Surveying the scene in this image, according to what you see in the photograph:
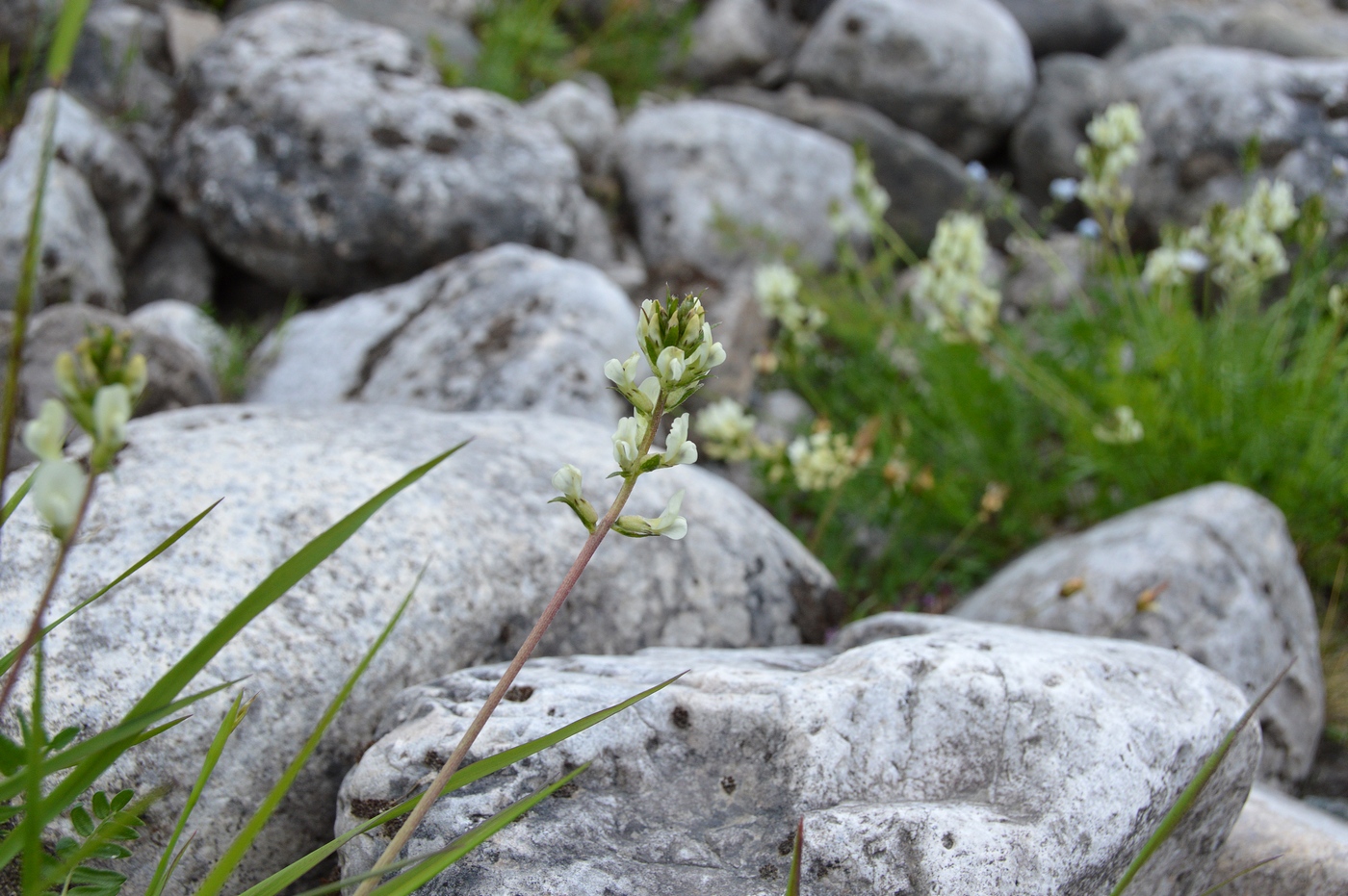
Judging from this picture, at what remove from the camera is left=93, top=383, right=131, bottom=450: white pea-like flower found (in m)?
0.90

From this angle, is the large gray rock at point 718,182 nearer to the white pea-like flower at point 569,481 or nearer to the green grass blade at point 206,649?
the white pea-like flower at point 569,481

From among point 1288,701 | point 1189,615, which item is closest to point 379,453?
point 1189,615

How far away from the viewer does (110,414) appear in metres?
0.91

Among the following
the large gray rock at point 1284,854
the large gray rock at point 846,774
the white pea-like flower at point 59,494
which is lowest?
the large gray rock at point 1284,854

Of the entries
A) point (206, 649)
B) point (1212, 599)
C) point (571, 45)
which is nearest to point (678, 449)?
point (206, 649)

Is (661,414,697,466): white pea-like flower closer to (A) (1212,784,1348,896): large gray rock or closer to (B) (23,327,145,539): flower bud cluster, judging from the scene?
(B) (23,327,145,539): flower bud cluster

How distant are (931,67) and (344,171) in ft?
17.2

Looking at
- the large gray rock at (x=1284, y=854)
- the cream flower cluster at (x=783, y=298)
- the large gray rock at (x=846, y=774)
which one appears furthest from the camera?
the cream flower cluster at (x=783, y=298)

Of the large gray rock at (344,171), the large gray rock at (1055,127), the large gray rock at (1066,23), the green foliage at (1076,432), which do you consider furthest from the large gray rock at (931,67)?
the green foliage at (1076,432)

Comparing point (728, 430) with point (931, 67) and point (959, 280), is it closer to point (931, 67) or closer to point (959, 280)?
point (959, 280)

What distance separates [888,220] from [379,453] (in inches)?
204

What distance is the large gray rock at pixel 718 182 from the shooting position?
6.19m

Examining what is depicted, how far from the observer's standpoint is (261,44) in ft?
17.6

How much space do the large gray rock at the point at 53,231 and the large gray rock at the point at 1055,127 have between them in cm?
686
